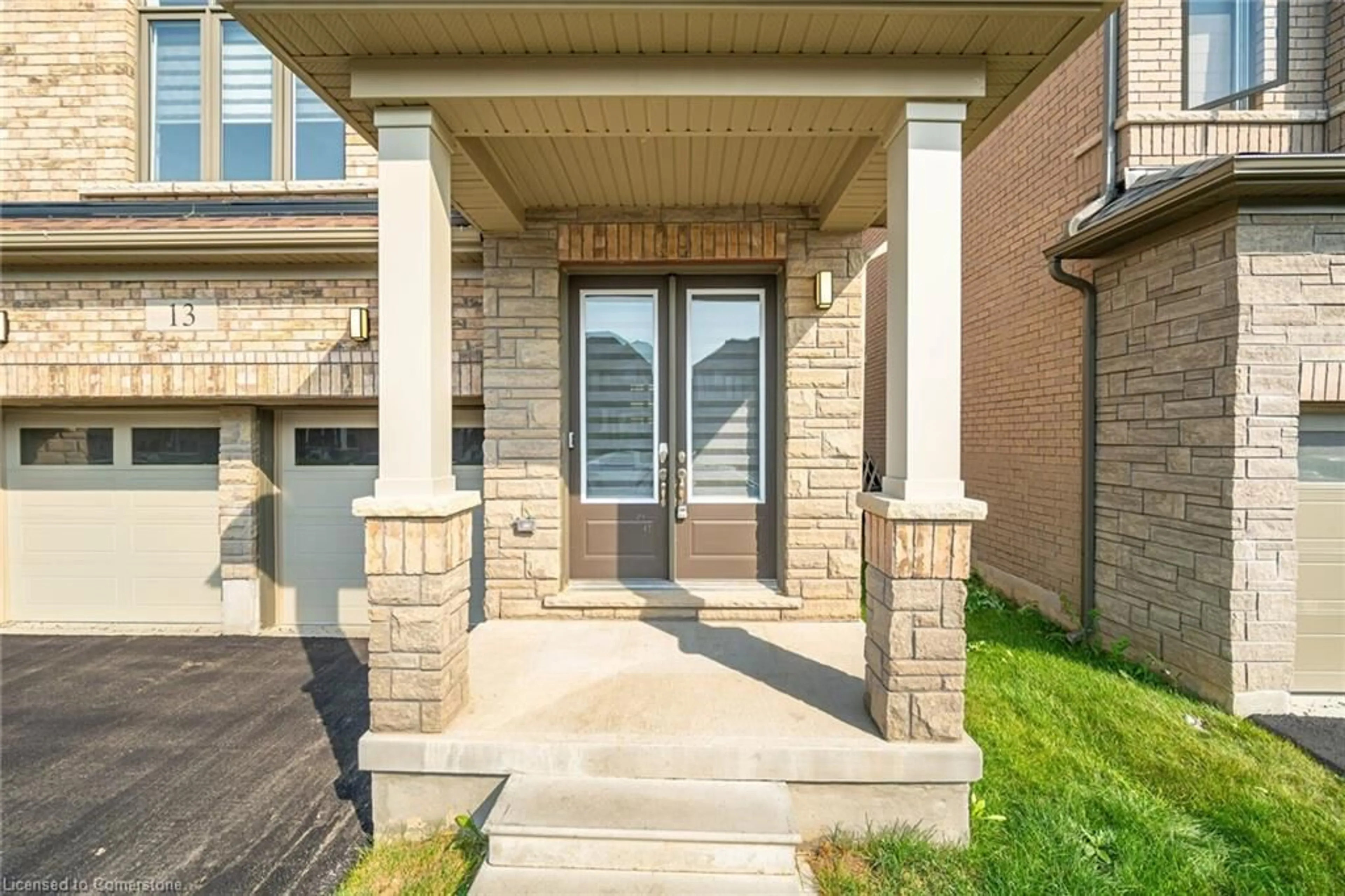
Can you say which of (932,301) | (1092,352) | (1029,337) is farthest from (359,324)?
(1029,337)

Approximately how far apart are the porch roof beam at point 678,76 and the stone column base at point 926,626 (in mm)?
1733

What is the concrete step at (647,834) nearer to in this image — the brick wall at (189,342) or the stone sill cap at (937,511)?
Answer: the stone sill cap at (937,511)

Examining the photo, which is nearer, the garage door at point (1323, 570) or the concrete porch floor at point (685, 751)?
the concrete porch floor at point (685, 751)

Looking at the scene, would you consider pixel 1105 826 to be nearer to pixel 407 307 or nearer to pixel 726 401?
pixel 726 401

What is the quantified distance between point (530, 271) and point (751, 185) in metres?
1.54

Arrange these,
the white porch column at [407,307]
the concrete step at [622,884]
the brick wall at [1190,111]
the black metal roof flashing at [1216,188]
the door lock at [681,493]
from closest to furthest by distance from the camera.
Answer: the concrete step at [622,884] < the white porch column at [407,307] < the black metal roof flashing at [1216,188] < the door lock at [681,493] < the brick wall at [1190,111]

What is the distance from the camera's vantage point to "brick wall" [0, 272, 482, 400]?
16.0 ft

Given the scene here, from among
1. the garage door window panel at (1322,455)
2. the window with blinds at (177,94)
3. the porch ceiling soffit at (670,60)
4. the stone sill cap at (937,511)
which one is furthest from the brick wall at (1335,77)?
the window with blinds at (177,94)

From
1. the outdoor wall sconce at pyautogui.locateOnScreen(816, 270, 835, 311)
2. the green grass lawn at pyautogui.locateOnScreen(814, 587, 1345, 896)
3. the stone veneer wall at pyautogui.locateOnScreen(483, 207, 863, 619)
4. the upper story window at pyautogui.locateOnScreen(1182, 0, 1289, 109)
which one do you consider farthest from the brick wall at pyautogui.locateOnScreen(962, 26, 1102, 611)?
the outdoor wall sconce at pyautogui.locateOnScreen(816, 270, 835, 311)

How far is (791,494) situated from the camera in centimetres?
426

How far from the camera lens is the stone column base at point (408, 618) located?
104 inches

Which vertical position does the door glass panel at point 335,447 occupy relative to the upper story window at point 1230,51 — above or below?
below

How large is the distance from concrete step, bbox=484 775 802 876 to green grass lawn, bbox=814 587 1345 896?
348mm

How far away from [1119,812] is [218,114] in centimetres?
797
